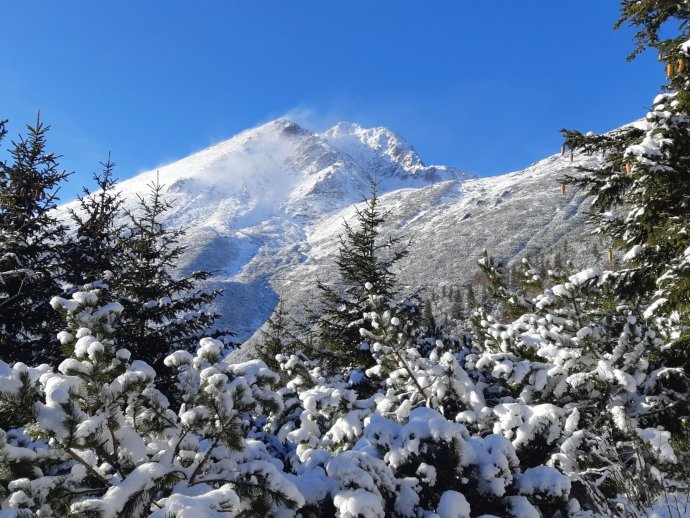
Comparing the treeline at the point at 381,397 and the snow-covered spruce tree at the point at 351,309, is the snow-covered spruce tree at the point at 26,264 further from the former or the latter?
the snow-covered spruce tree at the point at 351,309

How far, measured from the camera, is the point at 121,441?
108 inches

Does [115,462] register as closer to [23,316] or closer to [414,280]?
[23,316]

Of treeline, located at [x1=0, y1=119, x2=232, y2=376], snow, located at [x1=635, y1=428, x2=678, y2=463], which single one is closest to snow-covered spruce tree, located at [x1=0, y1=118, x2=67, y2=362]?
treeline, located at [x1=0, y1=119, x2=232, y2=376]

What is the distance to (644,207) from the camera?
6543mm

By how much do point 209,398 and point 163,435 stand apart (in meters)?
0.57

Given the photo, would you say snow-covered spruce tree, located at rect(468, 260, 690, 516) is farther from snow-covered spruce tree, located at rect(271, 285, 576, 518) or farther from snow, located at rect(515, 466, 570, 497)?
snow-covered spruce tree, located at rect(271, 285, 576, 518)

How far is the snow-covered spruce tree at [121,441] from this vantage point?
7.61 ft

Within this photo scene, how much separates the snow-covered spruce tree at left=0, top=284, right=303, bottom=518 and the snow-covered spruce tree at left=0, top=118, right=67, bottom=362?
626 centimetres

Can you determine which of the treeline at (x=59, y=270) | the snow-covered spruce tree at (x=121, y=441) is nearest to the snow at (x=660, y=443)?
the snow-covered spruce tree at (x=121, y=441)

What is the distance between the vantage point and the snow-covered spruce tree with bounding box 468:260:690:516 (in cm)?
377

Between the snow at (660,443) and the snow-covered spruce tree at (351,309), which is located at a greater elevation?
the snow-covered spruce tree at (351,309)

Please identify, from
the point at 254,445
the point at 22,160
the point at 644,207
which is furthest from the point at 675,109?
the point at 22,160

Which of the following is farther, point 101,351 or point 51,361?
point 51,361

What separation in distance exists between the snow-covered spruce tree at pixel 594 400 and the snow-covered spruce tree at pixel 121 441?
2293mm
